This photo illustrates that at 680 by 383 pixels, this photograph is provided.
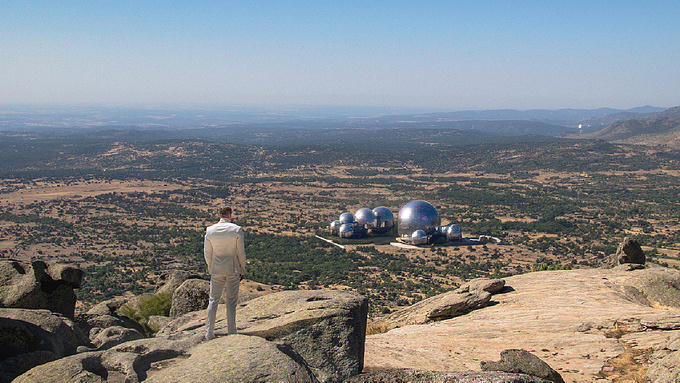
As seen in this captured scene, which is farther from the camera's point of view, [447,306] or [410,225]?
[410,225]

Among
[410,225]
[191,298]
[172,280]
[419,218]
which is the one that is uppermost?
[191,298]

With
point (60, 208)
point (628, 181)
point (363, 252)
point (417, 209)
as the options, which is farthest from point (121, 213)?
point (628, 181)

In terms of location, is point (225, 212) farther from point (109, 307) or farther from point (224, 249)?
point (109, 307)

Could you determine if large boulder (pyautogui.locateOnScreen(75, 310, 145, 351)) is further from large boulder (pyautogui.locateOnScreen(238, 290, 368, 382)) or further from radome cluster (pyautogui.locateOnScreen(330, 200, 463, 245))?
radome cluster (pyautogui.locateOnScreen(330, 200, 463, 245))

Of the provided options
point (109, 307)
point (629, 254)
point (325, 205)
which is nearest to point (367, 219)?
point (629, 254)

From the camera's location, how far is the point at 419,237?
35.4 m

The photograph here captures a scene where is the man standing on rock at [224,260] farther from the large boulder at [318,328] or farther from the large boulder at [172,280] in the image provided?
the large boulder at [172,280]

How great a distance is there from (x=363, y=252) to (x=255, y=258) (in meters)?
9.07

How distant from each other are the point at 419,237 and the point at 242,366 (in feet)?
101

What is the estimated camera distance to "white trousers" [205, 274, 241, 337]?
23.8ft

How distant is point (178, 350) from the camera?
22.3 ft

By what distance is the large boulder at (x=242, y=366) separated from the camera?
514 centimetres

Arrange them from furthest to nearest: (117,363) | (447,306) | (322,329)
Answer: (447,306), (322,329), (117,363)

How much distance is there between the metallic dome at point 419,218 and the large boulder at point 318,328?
89.5 ft
